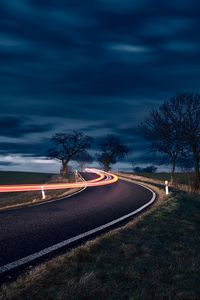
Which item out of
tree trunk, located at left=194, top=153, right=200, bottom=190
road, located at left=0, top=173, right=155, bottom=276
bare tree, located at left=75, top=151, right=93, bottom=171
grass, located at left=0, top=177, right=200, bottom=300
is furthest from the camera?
bare tree, located at left=75, top=151, right=93, bottom=171

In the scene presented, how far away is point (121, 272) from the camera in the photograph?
5.95m

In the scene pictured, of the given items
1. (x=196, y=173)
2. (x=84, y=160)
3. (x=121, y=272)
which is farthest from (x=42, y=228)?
(x=84, y=160)

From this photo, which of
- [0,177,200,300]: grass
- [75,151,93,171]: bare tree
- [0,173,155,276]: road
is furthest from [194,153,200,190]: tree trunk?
[75,151,93,171]: bare tree

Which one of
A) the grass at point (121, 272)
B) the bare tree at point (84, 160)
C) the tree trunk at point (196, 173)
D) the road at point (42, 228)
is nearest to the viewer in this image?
the grass at point (121, 272)

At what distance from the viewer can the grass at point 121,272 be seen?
491 cm

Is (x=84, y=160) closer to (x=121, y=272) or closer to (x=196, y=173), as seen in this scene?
(x=196, y=173)

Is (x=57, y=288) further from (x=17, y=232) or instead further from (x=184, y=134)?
(x=184, y=134)

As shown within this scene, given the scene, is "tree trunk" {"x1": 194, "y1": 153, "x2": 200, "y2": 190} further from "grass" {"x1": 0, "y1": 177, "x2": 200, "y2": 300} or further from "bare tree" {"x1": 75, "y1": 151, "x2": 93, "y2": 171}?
"bare tree" {"x1": 75, "y1": 151, "x2": 93, "y2": 171}

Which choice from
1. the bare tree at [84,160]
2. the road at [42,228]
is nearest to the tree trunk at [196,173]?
the road at [42,228]

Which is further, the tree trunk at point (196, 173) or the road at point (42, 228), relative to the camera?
the tree trunk at point (196, 173)

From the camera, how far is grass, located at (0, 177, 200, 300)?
16.1ft

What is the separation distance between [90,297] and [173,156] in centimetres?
3774

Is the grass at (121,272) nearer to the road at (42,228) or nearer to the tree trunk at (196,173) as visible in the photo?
the road at (42,228)

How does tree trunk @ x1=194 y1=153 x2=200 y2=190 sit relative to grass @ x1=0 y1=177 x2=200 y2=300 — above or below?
Result: above
